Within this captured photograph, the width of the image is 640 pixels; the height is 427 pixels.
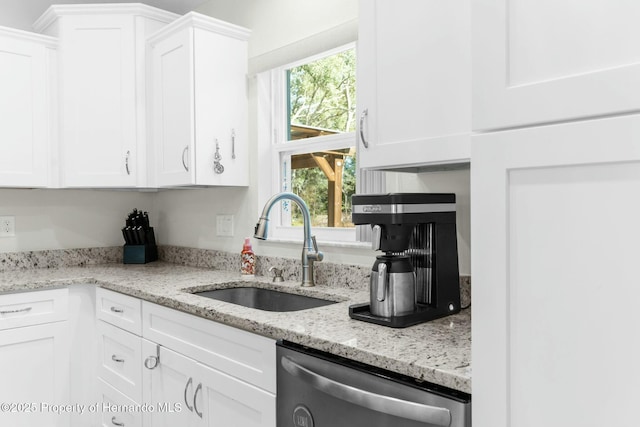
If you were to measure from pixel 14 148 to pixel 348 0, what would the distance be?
1822 millimetres

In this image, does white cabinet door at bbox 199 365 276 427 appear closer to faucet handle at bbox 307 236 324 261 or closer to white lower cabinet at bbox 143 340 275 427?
white lower cabinet at bbox 143 340 275 427

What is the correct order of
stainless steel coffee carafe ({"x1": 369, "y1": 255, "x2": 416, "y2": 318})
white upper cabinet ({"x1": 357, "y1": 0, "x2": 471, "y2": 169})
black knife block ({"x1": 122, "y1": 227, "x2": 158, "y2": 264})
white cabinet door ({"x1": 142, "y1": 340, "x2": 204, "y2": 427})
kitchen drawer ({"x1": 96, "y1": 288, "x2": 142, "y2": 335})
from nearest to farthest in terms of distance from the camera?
white upper cabinet ({"x1": 357, "y1": 0, "x2": 471, "y2": 169})
stainless steel coffee carafe ({"x1": 369, "y1": 255, "x2": 416, "y2": 318})
white cabinet door ({"x1": 142, "y1": 340, "x2": 204, "y2": 427})
kitchen drawer ({"x1": 96, "y1": 288, "x2": 142, "y2": 335})
black knife block ({"x1": 122, "y1": 227, "x2": 158, "y2": 264})

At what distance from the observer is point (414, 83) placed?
1387 mm

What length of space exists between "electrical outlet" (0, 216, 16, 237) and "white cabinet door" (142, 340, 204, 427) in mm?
1309

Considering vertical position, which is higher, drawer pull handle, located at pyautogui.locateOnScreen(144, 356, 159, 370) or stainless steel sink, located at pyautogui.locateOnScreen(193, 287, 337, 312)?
stainless steel sink, located at pyautogui.locateOnScreen(193, 287, 337, 312)

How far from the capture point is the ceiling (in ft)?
9.03

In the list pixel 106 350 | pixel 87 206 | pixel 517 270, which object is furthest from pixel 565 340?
pixel 87 206

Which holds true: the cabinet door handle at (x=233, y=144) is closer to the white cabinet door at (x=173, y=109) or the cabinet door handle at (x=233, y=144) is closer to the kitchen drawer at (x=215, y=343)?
the white cabinet door at (x=173, y=109)

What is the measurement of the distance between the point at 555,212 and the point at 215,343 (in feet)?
3.93

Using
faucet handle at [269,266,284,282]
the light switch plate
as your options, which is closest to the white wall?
the light switch plate

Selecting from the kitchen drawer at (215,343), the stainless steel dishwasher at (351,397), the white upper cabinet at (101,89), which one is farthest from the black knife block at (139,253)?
the stainless steel dishwasher at (351,397)

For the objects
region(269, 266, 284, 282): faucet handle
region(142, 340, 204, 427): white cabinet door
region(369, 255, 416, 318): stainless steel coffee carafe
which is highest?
region(369, 255, 416, 318): stainless steel coffee carafe

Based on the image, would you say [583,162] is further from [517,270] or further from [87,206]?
[87,206]

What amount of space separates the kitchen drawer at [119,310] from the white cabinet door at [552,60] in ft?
5.51
